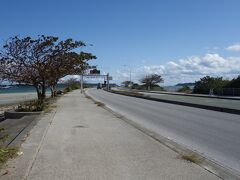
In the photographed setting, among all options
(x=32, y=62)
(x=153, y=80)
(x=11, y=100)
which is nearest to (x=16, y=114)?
(x=32, y=62)

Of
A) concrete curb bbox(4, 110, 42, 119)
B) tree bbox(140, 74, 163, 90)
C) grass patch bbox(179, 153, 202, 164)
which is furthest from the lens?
tree bbox(140, 74, 163, 90)

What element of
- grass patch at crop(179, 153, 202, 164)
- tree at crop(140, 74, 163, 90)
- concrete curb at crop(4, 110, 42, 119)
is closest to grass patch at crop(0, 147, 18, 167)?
grass patch at crop(179, 153, 202, 164)

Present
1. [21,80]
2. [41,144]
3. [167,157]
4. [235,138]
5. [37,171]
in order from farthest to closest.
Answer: [21,80]
[235,138]
[41,144]
[167,157]
[37,171]

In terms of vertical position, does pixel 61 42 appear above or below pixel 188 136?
above

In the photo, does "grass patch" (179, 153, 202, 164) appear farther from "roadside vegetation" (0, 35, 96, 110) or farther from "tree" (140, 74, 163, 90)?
"tree" (140, 74, 163, 90)

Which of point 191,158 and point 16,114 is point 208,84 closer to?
point 16,114

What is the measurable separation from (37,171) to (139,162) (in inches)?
79.4

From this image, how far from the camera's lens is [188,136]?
13.2 meters

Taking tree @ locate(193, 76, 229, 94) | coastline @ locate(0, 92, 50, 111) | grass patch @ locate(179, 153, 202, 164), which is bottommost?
coastline @ locate(0, 92, 50, 111)

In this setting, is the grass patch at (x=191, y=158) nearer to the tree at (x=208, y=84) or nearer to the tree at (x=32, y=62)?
the tree at (x=32, y=62)

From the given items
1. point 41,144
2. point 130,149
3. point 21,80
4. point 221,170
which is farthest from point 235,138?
point 21,80

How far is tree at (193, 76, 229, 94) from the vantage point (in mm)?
65125

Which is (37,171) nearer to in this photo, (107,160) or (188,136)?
(107,160)

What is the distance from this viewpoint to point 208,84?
66.9 m
